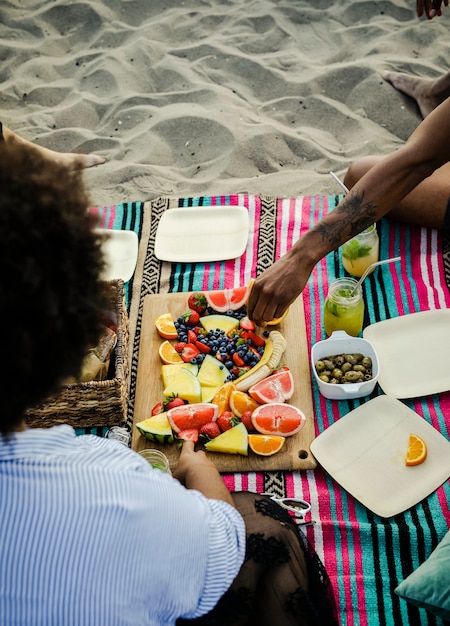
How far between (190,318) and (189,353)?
187 millimetres

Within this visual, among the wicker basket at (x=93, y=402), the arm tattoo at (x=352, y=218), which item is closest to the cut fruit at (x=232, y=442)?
the wicker basket at (x=93, y=402)

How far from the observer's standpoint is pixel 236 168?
3.72 m

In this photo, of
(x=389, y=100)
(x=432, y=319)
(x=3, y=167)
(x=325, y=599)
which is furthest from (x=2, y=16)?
(x=325, y=599)

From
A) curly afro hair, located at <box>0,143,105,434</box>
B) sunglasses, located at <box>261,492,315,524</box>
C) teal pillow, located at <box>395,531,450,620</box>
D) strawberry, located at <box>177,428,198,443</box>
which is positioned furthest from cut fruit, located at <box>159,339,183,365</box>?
curly afro hair, located at <box>0,143,105,434</box>

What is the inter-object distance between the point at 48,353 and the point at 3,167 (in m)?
0.34

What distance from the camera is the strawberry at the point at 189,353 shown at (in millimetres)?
2502

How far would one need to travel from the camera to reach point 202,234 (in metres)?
3.17

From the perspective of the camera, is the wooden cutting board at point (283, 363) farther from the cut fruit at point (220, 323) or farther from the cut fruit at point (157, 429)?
the cut fruit at point (220, 323)

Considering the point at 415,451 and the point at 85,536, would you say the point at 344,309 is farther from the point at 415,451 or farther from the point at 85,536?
the point at 85,536

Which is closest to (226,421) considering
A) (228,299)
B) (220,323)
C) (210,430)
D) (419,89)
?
(210,430)

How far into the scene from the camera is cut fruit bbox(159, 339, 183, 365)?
2.51 m

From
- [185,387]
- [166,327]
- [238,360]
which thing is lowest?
[185,387]

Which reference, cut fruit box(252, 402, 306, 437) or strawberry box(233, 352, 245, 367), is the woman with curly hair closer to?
cut fruit box(252, 402, 306, 437)

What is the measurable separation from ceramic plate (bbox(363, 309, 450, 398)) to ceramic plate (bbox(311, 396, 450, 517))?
0.14m
